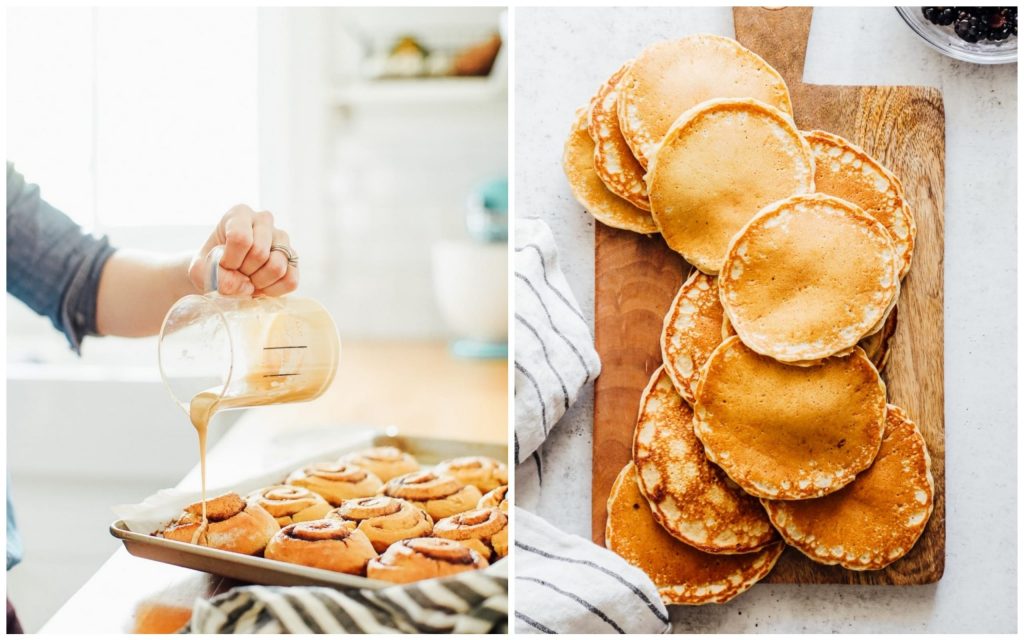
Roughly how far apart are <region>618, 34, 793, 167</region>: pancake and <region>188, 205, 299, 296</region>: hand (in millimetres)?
403

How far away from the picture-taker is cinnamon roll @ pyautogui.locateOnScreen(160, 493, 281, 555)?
0.68m

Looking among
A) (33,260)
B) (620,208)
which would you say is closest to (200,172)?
(33,260)

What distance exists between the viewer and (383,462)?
907 millimetres

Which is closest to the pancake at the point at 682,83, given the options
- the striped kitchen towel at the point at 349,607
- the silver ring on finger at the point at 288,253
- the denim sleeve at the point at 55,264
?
the silver ring on finger at the point at 288,253

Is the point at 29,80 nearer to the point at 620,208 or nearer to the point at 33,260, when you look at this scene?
the point at 33,260

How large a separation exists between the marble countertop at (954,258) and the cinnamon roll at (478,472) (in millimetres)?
277

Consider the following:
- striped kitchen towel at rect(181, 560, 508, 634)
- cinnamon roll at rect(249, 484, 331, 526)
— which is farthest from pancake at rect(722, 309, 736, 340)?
cinnamon roll at rect(249, 484, 331, 526)

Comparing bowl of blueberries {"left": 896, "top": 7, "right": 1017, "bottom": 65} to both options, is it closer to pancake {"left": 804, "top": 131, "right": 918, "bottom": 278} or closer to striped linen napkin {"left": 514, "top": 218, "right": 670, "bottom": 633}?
pancake {"left": 804, "top": 131, "right": 918, "bottom": 278}

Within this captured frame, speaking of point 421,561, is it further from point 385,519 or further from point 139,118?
point 139,118

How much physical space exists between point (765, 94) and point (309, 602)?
71cm

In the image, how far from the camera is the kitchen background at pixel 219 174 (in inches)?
36.3

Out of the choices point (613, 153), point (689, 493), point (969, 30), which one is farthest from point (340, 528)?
point (969, 30)

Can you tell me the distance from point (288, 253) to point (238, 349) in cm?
11

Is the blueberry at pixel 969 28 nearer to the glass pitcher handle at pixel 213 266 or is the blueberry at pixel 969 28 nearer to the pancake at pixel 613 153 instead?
the pancake at pixel 613 153
